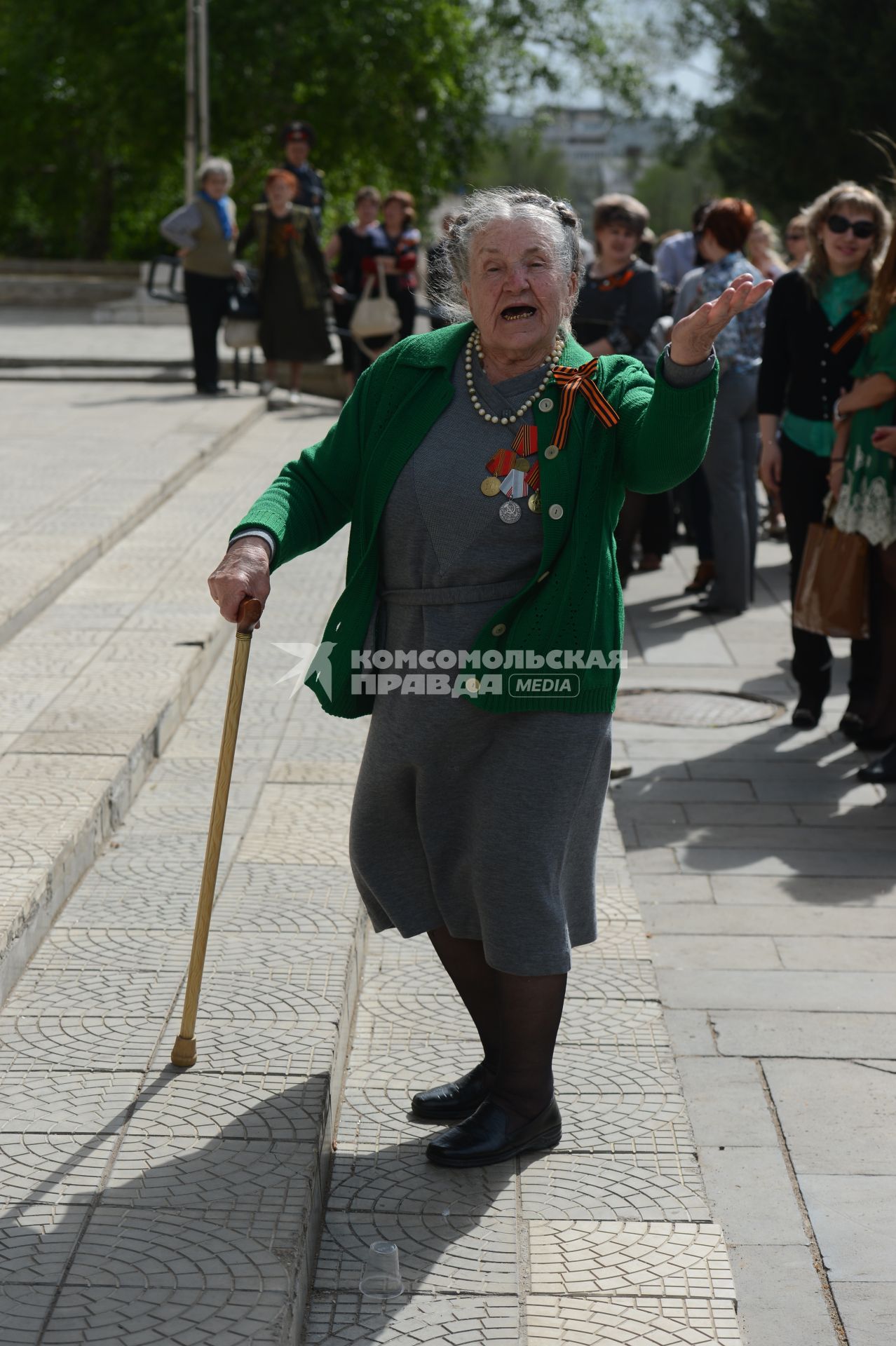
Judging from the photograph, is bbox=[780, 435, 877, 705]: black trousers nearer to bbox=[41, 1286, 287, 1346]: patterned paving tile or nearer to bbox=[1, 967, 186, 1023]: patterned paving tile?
bbox=[1, 967, 186, 1023]: patterned paving tile

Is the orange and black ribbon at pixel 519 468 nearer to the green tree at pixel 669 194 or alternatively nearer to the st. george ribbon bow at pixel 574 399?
the st. george ribbon bow at pixel 574 399

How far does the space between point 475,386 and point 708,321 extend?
20.4 inches

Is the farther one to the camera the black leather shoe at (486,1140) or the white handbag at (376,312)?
the white handbag at (376,312)

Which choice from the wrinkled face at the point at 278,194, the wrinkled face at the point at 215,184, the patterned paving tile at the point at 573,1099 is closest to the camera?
the patterned paving tile at the point at 573,1099

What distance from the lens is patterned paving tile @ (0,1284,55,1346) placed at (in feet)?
7.45

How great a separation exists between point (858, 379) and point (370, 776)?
3424 millimetres

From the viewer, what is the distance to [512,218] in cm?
284

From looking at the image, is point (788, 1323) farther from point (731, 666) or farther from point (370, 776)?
point (731, 666)

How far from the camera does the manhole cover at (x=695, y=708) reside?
6504 mm

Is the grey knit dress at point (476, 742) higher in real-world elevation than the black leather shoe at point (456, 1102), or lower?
higher

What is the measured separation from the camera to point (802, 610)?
593 centimetres

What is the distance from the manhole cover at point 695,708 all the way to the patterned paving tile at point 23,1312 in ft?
14.3

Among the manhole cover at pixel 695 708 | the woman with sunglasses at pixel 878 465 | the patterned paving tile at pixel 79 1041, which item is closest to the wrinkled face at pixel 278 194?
the manhole cover at pixel 695 708

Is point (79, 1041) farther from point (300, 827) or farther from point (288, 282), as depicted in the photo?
point (288, 282)
